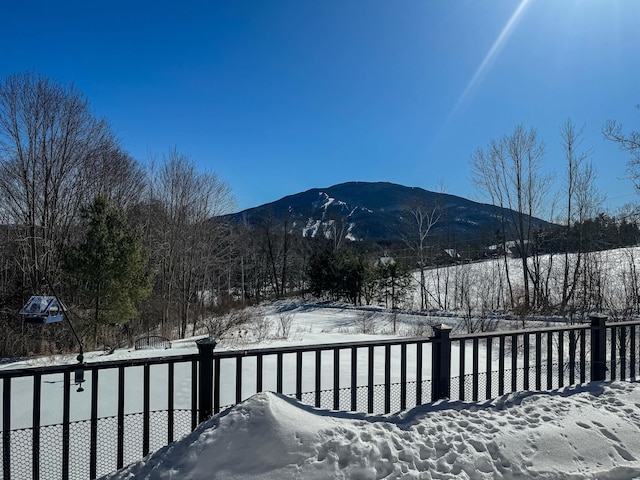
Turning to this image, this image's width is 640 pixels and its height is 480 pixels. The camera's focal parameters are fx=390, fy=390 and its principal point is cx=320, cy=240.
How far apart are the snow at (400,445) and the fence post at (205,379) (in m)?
0.42

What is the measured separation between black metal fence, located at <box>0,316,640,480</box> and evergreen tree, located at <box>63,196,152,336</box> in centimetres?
719

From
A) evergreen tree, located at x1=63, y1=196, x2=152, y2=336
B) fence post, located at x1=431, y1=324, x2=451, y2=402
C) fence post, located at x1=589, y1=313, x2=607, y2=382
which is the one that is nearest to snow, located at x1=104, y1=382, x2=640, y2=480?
fence post, located at x1=431, y1=324, x2=451, y2=402

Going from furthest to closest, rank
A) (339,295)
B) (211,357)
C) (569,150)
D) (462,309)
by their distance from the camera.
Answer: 1. (339,295)
2. (462,309)
3. (569,150)
4. (211,357)

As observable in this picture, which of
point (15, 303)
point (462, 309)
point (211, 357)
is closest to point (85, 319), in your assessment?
point (15, 303)

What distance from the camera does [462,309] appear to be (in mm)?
18781

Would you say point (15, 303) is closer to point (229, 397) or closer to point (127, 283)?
point (127, 283)

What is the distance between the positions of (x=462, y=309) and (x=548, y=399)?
53.8 feet

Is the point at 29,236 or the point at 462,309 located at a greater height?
the point at 29,236

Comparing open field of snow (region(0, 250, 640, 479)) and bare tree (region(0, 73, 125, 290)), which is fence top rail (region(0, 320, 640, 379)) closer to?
open field of snow (region(0, 250, 640, 479))

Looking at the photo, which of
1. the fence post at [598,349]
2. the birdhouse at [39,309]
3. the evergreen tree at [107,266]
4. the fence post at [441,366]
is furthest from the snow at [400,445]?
the evergreen tree at [107,266]

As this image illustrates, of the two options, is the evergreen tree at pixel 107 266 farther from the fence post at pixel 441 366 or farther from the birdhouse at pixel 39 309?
the fence post at pixel 441 366

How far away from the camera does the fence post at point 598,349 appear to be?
4270mm

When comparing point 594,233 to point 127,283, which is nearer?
point 127,283

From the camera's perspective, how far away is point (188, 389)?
18.0 feet
